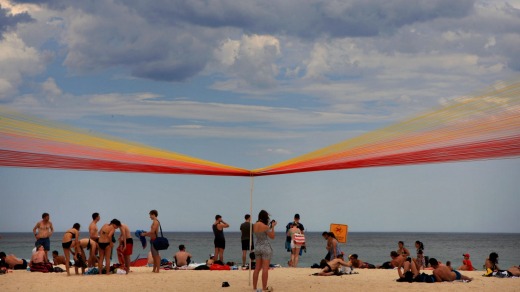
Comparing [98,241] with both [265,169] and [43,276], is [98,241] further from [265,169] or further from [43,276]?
[265,169]

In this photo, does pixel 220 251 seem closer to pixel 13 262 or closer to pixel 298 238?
pixel 298 238

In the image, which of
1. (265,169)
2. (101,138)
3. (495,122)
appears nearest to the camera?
(495,122)

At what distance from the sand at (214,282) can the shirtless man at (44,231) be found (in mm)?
1032

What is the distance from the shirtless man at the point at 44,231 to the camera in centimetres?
1725

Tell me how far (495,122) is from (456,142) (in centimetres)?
75

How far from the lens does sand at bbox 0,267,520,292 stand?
13.2 m

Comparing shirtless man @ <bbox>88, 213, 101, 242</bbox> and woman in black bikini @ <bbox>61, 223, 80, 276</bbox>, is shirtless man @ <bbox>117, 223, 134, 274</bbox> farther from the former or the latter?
woman in black bikini @ <bbox>61, 223, 80, 276</bbox>

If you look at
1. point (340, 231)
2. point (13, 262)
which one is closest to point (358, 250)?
point (340, 231)

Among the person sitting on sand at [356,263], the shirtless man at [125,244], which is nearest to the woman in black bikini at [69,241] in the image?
the shirtless man at [125,244]

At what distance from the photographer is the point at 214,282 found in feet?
46.2

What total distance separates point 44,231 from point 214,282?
568cm

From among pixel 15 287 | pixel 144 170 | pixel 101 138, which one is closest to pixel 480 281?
pixel 144 170

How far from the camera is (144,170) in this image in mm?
13453

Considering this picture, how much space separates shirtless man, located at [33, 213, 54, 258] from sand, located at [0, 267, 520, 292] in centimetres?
103
